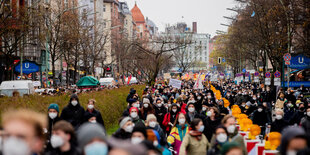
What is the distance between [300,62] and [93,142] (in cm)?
2843

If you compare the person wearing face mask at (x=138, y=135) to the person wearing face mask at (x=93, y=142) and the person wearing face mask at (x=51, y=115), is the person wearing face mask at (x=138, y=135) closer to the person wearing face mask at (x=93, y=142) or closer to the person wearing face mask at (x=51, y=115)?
the person wearing face mask at (x=93, y=142)

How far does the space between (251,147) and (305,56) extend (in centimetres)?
2171

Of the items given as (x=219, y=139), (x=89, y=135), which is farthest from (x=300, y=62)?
(x=89, y=135)

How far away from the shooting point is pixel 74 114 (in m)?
11.3

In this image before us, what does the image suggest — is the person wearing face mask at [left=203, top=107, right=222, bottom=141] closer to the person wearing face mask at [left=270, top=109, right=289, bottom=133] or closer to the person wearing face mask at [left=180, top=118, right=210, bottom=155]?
the person wearing face mask at [left=270, top=109, right=289, bottom=133]

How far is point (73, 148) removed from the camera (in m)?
5.42

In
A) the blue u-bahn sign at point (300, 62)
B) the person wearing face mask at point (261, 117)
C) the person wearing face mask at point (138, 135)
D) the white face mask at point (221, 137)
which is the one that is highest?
the blue u-bahn sign at point (300, 62)

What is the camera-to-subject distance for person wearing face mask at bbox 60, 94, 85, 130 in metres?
11.1

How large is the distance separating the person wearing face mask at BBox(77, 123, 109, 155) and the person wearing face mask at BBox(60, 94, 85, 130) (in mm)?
6484

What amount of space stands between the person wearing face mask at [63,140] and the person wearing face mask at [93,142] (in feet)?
2.51

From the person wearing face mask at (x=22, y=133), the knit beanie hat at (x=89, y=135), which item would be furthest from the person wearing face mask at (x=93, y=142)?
the person wearing face mask at (x=22, y=133)

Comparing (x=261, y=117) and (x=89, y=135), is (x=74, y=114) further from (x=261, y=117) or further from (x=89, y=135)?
(x=89, y=135)

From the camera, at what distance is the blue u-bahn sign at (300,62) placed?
31.0 m

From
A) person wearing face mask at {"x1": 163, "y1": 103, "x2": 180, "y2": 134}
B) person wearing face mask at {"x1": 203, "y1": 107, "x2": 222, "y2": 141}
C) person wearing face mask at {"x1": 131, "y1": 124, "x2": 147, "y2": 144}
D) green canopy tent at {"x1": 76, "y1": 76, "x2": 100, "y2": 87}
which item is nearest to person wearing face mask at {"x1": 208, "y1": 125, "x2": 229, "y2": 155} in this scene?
person wearing face mask at {"x1": 131, "y1": 124, "x2": 147, "y2": 144}
